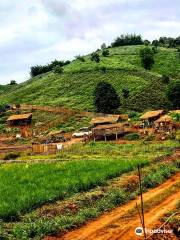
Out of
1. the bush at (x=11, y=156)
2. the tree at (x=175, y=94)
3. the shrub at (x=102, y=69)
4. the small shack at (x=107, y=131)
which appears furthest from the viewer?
the shrub at (x=102, y=69)

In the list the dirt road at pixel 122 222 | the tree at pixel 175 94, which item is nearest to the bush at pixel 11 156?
the dirt road at pixel 122 222

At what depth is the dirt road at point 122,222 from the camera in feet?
62.7

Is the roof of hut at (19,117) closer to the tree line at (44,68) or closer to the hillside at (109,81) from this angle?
the hillside at (109,81)

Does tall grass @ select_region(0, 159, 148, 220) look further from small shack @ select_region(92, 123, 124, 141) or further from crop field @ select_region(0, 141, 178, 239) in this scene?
small shack @ select_region(92, 123, 124, 141)

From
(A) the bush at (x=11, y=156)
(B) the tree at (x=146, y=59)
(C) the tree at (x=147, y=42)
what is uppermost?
(C) the tree at (x=147, y=42)

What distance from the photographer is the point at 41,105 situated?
11288 cm

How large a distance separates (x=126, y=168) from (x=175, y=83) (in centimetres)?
6101

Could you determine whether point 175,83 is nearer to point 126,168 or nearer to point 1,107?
point 1,107

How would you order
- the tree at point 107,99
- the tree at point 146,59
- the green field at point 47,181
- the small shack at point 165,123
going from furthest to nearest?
the tree at point 146,59 < the tree at point 107,99 < the small shack at point 165,123 < the green field at point 47,181

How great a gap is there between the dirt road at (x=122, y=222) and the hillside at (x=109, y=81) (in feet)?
246

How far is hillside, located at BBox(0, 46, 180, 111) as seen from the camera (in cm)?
10725

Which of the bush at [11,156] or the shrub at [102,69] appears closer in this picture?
the bush at [11,156]

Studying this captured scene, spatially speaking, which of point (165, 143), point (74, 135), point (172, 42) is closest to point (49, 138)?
point (74, 135)

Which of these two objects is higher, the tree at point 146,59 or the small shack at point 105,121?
the tree at point 146,59
